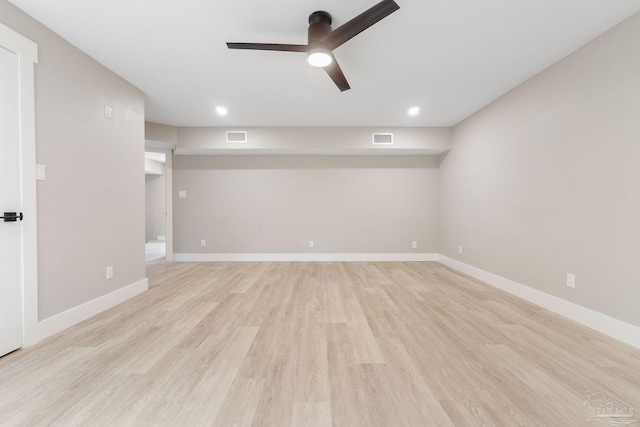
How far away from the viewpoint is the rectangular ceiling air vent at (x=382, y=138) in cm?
439

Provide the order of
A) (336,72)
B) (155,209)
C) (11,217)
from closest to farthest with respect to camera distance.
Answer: (11,217)
(336,72)
(155,209)

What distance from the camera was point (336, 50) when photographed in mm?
2248

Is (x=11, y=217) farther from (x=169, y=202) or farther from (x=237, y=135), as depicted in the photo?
(x=169, y=202)

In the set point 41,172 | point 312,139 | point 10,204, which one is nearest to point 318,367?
point 10,204

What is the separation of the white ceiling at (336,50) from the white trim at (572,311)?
2373 mm

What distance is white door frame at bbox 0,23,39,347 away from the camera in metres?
1.78

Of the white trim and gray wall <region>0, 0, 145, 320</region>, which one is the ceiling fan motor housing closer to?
gray wall <region>0, 0, 145, 320</region>

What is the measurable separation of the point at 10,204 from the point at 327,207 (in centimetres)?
395

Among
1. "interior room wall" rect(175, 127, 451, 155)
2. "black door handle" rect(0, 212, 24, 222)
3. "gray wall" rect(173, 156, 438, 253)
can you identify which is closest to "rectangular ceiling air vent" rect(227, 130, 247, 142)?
"interior room wall" rect(175, 127, 451, 155)

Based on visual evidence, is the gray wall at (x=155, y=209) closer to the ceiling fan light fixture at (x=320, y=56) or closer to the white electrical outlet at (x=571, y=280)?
the ceiling fan light fixture at (x=320, y=56)

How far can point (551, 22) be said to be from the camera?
1889 mm

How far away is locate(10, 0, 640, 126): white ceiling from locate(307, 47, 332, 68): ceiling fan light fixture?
0.29m

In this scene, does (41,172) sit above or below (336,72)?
below

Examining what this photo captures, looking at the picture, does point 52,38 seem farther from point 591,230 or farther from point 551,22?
point 591,230
